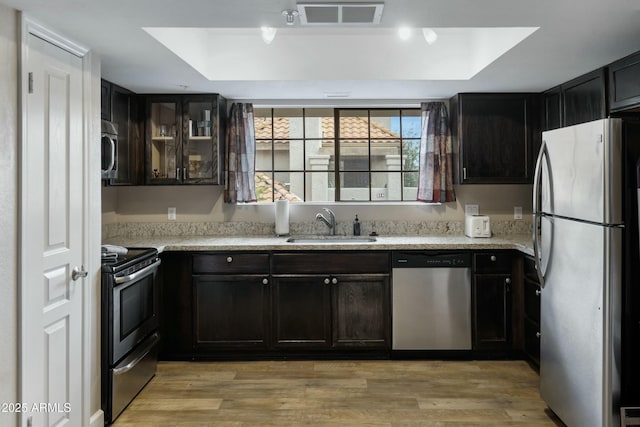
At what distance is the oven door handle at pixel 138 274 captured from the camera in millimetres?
2695

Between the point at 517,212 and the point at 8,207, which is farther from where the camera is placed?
the point at 517,212

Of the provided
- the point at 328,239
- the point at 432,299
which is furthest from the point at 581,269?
the point at 328,239

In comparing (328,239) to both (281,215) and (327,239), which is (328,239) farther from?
(281,215)

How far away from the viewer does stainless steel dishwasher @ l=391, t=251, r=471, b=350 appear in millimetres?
3566

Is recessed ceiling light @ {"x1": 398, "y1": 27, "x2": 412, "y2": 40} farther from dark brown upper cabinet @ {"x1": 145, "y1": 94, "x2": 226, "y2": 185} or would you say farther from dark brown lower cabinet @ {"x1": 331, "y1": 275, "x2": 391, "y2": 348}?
dark brown lower cabinet @ {"x1": 331, "y1": 275, "x2": 391, "y2": 348}

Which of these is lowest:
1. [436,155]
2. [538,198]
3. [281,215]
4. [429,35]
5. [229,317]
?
[229,317]

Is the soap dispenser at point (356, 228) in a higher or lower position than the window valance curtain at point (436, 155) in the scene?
lower

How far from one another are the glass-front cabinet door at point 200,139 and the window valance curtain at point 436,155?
1.89m

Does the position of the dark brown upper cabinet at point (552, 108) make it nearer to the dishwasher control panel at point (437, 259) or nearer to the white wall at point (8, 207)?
the dishwasher control panel at point (437, 259)

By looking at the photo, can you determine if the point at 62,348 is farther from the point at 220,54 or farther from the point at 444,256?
the point at 444,256

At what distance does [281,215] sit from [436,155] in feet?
5.01

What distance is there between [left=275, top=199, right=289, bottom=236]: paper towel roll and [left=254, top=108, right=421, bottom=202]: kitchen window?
13.5 inches

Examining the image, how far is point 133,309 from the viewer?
116 inches

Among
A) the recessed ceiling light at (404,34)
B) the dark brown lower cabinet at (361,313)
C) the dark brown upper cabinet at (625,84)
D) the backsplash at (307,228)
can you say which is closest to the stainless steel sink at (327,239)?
the backsplash at (307,228)
